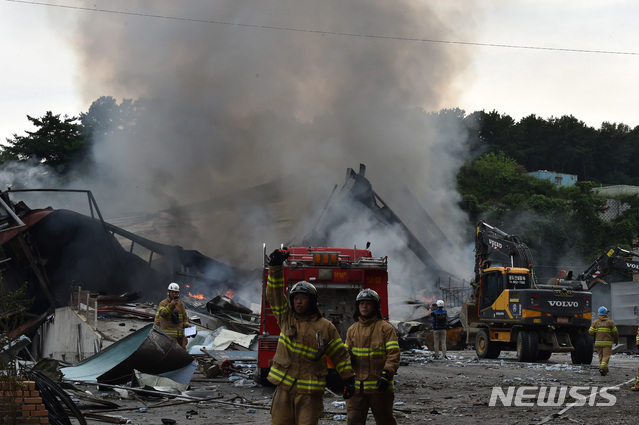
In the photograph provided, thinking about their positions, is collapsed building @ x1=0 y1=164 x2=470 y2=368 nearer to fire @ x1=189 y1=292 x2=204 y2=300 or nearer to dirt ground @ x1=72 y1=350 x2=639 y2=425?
fire @ x1=189 y1=292 x2=204 y2=300

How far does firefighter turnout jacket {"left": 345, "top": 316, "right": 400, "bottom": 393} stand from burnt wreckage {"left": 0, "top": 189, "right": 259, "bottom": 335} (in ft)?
44.7

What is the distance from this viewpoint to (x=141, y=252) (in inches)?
956

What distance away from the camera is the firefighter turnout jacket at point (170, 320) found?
1139cm

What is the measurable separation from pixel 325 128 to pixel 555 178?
35896 mm

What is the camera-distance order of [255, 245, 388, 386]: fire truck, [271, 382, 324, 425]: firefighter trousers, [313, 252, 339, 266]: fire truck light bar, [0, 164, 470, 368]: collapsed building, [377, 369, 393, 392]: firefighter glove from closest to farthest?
[271, 382, 324, 425]: firefighter trousers < [377, 369, 393, 392]: firefighter glove < [255, 245, 388, 386]: fire truck < [313, 252, 339, 266]: fire truck light bar < [0, 164, 470, 368]: collapsed building

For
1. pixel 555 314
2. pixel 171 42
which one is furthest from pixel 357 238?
pixel 171 42

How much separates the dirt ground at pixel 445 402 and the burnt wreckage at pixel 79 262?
29.2 ft

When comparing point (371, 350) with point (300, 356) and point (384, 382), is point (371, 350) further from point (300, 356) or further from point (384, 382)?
point (300, 356)

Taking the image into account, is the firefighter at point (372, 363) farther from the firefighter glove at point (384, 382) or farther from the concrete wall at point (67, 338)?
the concrete wall at point (67, 338)

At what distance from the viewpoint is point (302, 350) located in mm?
5121

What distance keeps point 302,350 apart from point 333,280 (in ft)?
20.2

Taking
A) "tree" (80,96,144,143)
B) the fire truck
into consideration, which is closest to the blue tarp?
the fire truck

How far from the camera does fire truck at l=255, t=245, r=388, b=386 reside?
1115 centimetres

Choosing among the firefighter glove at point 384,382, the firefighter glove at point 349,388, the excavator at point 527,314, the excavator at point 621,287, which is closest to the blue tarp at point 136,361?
the firefighter glove at point 384,382
